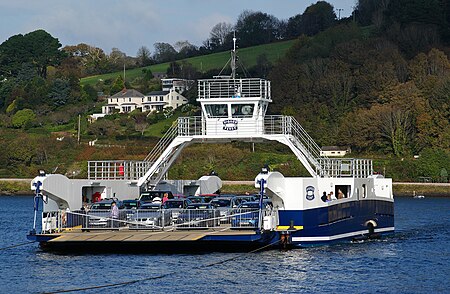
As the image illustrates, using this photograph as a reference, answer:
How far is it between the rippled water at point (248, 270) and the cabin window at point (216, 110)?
9.34 m

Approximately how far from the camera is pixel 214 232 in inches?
1612

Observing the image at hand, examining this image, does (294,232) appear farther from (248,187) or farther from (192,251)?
(248,187)

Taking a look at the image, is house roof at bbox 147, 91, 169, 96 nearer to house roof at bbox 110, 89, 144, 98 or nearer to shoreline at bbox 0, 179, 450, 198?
house roof at bbox 110, 89, 144, 98

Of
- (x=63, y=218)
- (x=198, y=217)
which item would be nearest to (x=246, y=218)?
(x=198, y=217)

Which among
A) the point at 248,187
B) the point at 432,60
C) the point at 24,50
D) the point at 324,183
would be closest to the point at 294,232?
the point at 324,183

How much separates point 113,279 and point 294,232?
390 inches

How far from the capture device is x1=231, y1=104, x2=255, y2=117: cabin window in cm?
5059

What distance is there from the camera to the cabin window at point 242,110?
50.6m

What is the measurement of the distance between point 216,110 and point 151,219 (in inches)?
375

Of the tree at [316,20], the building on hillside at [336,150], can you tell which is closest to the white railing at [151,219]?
the building on hillside at [336,150]

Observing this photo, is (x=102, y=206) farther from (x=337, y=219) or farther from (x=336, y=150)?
(x=336, y=150)

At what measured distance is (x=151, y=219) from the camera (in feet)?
142

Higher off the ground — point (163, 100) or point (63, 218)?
point (163, 100)

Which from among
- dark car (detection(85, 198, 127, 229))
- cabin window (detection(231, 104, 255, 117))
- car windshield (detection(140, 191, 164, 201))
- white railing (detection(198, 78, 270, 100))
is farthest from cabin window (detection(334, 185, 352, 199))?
dark car (detection(85, 198, 127, 229))
